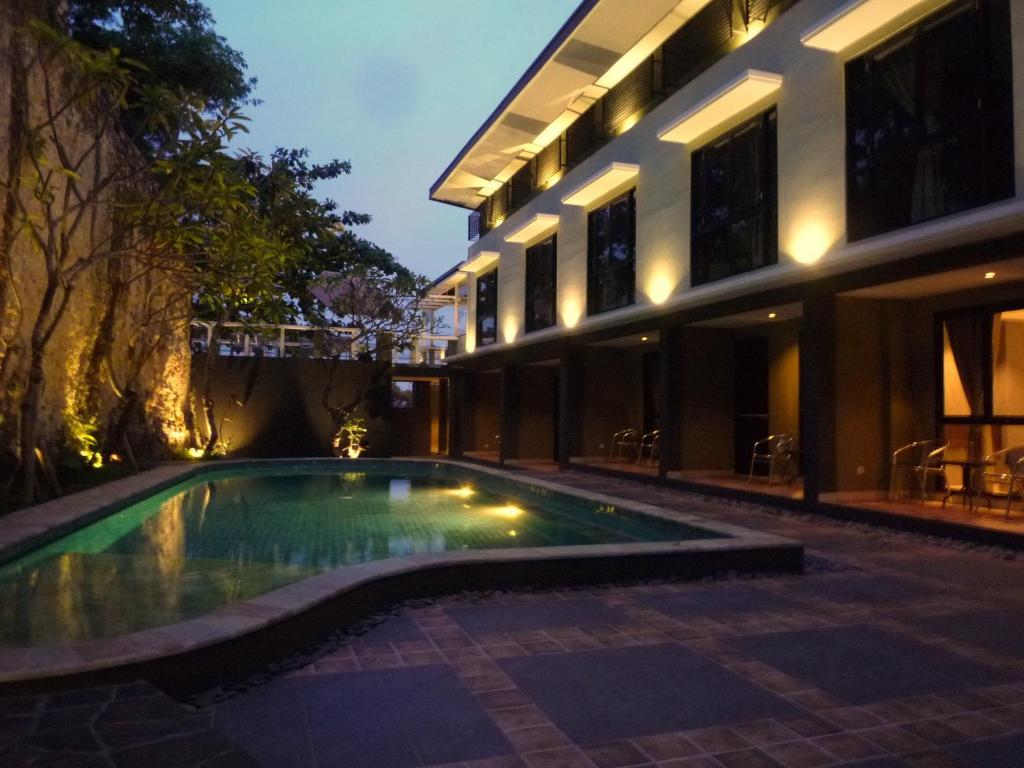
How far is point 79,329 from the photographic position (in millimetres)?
10883

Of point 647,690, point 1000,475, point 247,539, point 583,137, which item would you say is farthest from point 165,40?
point 647,690

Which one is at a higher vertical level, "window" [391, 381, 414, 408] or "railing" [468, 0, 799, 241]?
"railing" [468, 0, 799, 241]

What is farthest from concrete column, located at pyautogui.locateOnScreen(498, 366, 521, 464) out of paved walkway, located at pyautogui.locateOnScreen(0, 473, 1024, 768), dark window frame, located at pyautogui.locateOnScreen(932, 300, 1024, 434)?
paved walkway, located at pyautogui.locateOnScreen(0, 473, 1024, 768)

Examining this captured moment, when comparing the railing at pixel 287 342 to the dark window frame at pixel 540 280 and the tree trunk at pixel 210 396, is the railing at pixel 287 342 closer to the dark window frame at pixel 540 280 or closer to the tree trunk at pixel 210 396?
the tree trunk at pixel 210 396

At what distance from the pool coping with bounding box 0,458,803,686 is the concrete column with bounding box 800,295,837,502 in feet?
6.55

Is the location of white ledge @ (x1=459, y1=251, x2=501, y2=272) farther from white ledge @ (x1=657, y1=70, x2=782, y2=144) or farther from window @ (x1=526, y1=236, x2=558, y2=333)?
white ledge @ (x1=657, y1=70, x2=782, y2=144)

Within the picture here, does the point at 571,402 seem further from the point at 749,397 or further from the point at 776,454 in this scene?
the point at 776,454

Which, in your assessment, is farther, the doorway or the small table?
the doorway

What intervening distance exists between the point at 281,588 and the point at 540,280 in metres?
12.2

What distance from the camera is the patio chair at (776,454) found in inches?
379

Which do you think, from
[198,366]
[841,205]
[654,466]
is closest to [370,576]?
→ [841,205]

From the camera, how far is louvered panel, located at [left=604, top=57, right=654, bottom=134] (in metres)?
11.6

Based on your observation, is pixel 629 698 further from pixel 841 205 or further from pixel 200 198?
pixel 200 198

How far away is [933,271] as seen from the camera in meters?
6.59
